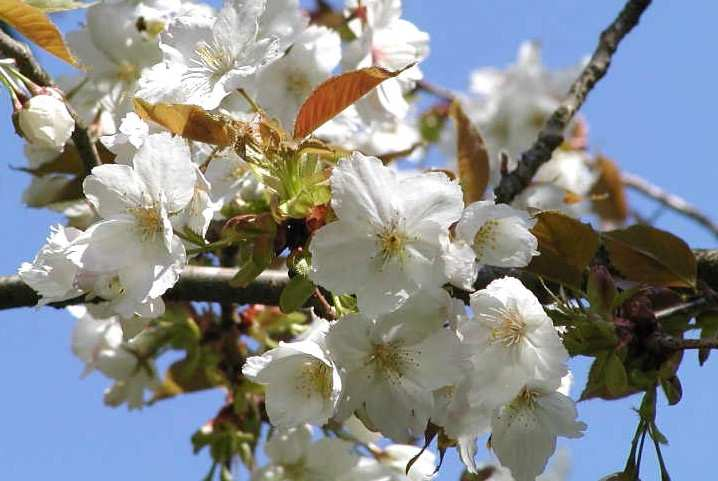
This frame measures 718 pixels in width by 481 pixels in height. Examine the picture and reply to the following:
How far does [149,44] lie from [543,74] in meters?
2.06

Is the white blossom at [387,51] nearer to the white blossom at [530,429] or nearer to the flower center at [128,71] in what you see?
the flower center at [128,71]

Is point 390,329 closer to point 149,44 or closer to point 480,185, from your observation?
point 480,185

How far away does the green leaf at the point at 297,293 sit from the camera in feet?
4.91

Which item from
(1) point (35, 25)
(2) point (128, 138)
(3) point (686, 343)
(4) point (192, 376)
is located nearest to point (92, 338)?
(4) point (192, 376)

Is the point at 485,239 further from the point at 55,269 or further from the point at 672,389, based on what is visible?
the point at 55,269

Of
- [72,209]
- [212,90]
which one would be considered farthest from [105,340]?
[212,90]

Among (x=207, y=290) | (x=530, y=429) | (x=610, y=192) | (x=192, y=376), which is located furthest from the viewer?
(x=610, y=192)

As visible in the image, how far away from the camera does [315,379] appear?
1503mm

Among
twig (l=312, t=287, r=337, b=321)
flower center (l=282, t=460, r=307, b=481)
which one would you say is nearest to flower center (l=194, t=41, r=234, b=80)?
twig (l=312, t=287, r=337, b=321)

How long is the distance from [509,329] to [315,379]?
272mm

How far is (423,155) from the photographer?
3.80 metres

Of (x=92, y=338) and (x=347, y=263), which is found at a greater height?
(x=347, y=263)

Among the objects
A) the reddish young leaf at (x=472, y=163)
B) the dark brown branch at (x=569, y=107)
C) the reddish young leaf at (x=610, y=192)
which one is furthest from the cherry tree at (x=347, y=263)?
the reddish young leaf at (x=610, y=192)

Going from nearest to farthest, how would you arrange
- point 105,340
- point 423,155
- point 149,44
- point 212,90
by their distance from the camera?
point 212,90, point 149,44, point 105,340, point 423,155
